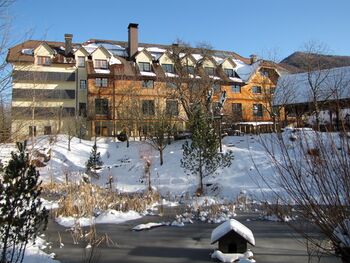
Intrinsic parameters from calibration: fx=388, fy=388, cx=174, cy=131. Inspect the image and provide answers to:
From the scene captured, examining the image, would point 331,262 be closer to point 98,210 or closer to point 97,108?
point 98,210

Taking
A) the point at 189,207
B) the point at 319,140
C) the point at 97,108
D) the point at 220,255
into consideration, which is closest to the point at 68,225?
the point at 189,207

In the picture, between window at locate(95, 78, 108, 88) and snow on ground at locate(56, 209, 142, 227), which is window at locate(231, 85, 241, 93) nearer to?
window at locate(95, 78, 108, 88)

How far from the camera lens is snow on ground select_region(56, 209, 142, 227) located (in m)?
12.0

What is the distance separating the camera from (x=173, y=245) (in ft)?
30.3

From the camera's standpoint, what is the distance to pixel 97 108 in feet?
134

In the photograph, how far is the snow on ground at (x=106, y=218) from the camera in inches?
473

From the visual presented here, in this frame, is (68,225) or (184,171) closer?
(68,225)

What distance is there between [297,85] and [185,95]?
9.46 m

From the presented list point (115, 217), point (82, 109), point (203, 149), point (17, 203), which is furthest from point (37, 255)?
point (82, 109)

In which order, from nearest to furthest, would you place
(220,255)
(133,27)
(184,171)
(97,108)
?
(220,255), (184,171), (97,108), (133,27)

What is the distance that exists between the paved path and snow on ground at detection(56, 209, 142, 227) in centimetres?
46

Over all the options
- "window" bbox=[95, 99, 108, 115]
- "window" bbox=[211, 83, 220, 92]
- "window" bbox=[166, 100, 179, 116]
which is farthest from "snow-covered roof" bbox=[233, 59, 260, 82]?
"window" bbox=[95, 99, 108, 115]

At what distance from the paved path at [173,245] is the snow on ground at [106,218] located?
1.52 ft

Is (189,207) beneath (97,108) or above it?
beneath
